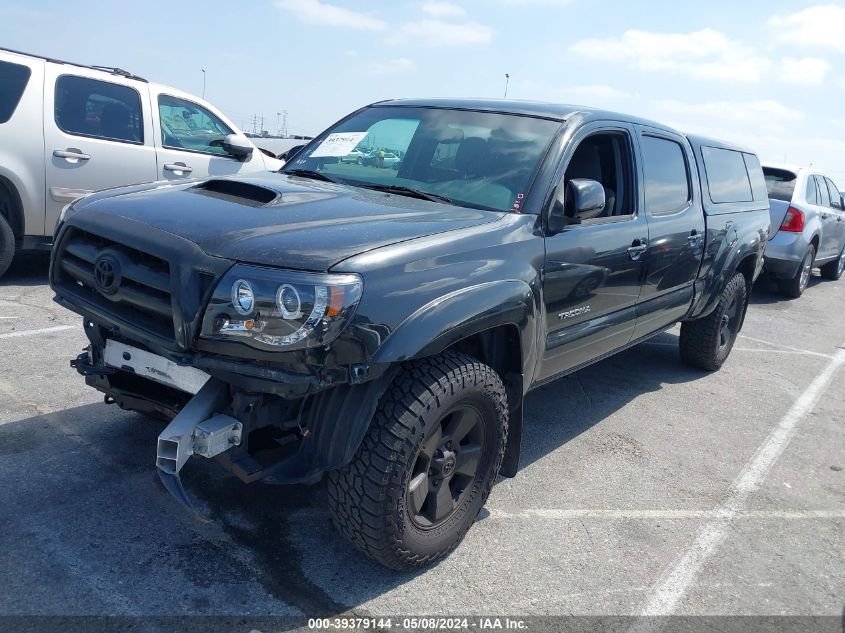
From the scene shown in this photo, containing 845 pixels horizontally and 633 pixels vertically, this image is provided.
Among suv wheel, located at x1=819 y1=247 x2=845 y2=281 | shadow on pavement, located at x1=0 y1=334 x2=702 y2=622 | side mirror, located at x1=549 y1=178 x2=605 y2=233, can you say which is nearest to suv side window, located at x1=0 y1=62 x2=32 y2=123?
shadow on pavement, located at x1=0 y1=334 x2=702 y2=622

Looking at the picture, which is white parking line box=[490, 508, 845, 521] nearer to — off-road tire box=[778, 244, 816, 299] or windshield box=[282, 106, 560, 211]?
windshield box=[282, 106, 560, 211]

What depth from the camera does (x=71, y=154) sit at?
639 cm

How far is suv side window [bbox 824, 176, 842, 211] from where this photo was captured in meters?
11.4

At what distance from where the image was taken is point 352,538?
2.69 metres

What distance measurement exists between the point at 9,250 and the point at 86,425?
319cm

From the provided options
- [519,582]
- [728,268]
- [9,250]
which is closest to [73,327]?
[9,250]

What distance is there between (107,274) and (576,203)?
2.02m

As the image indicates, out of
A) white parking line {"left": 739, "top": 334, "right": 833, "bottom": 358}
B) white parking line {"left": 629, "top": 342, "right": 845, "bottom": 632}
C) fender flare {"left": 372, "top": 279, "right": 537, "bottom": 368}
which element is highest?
fender flare {"left": 372, "top": 279, "right": 537, "bottom": 368}

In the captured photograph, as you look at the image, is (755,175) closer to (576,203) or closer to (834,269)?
(576,203)

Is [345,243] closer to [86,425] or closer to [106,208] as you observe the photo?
[106,208]

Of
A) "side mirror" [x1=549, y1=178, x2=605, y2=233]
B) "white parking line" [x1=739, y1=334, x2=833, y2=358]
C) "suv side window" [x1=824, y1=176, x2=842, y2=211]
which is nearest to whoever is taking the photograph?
"side mirror" [x1=549, y1=178, x2=605, y2=233]

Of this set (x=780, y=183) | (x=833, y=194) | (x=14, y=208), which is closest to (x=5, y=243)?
(x=14, y=208)

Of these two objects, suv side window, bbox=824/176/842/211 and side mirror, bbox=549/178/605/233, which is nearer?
side mirror, bbox=549/178/605/233

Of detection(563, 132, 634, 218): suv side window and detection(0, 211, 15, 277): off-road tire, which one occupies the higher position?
detection(563, 132, 634, 218): suv side window
